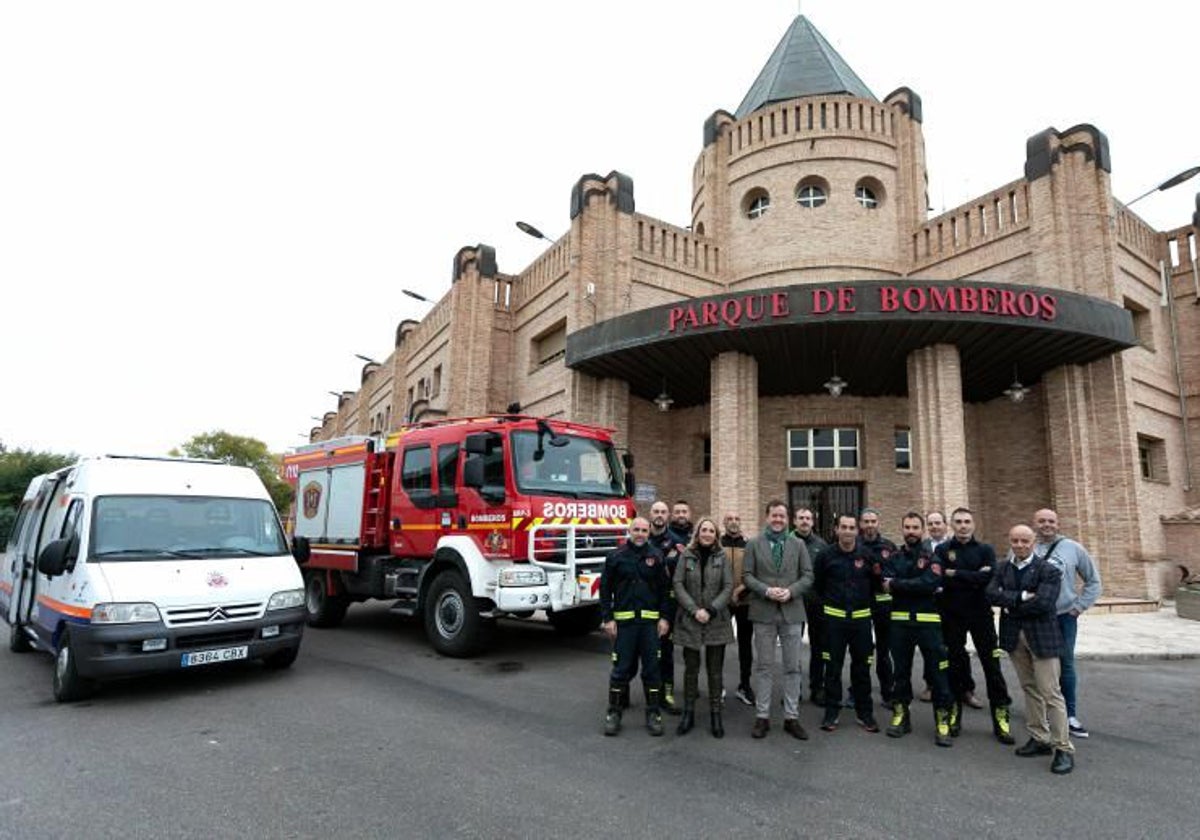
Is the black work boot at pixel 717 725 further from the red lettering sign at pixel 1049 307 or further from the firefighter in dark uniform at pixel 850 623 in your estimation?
the red lettering sign at pixel 1049 307

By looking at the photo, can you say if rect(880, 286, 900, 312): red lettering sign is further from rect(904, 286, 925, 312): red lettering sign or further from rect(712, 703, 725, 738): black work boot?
rect(712, 703, 725, 738): black work boot

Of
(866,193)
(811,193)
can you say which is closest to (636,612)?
(811,193)

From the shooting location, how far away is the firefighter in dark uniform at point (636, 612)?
17.8 feet

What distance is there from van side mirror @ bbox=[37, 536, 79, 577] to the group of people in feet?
16.5

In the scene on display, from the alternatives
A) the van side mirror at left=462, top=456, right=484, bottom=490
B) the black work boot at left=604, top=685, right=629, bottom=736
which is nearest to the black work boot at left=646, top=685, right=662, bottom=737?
the black work boot at left=604, top=685, right=629, bottom=736

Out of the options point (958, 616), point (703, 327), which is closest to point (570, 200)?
point (703, 327)

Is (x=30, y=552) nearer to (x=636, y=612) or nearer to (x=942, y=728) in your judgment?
(x=636, y=612)

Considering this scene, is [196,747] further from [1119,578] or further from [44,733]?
[1119,578]

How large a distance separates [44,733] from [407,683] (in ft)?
9.34

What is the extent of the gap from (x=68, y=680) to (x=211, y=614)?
1261mm

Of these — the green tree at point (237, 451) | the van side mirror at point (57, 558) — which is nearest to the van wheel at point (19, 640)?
the van side mirror at point (57, 558)

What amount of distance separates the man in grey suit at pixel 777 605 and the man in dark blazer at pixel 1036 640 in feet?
4.74

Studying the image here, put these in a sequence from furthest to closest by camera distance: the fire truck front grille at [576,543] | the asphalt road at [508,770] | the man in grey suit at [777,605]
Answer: the fire truck front grille at [576,543] → the man in grey suit at [777,605] → the asphalt road at [508,770]

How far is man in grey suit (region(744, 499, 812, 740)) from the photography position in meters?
5.32
